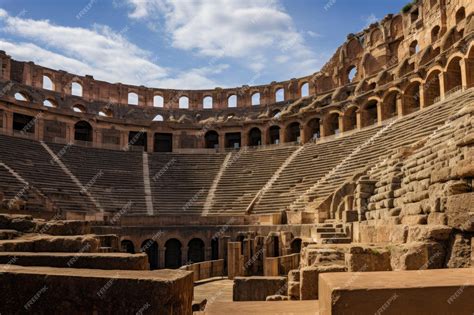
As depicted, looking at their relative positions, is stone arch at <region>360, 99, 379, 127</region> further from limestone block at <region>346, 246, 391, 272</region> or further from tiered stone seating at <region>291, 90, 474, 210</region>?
limestone block at <region>346, 246, 391, 272</region>

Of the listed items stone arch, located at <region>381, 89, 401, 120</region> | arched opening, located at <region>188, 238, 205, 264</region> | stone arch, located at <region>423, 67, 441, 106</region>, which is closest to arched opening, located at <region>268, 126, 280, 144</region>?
stone arch, located at <region>381, 89, 401, 120</region>

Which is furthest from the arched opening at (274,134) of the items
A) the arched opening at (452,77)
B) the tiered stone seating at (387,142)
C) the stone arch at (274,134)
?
the arched opening at (452,77)

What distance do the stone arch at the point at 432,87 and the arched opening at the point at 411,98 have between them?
1.29 m

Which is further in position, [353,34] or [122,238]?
[353,34]

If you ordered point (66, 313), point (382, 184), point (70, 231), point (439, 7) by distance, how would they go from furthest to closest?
point (439, 7) < point (382, 184) < point (70, 231) < point (66, 313)

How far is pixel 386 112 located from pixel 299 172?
7.95 m

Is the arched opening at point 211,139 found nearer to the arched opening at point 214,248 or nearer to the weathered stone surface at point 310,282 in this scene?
the arched opening at point 214,248

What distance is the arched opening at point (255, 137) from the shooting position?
40.8 metres

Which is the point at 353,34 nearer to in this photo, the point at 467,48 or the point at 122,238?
the point at 467,48

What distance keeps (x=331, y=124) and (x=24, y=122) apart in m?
24.9

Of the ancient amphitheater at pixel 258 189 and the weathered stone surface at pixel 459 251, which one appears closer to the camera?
the ancient amphitheater at pixel 258 189

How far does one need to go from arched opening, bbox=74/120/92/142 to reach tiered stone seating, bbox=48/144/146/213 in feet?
10.1

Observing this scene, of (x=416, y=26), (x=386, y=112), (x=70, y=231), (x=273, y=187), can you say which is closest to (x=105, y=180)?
(x=273, y=187)

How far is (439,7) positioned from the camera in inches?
1260
